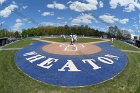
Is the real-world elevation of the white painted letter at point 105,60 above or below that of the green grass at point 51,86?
→ above

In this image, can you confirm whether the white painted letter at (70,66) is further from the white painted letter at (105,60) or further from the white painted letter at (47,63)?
the white painted letter at (105,60)

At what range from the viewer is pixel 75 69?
1511 inches

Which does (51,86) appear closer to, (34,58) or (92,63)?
(92,63)

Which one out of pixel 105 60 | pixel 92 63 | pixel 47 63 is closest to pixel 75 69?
pixel 92 63

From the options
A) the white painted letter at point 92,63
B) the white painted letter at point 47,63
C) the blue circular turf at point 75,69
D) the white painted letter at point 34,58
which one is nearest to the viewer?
the blue circular turf at point 75,69

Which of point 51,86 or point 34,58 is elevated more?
point 34,58

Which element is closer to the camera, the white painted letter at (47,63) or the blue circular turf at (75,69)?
the blue circular turf at (75,69)

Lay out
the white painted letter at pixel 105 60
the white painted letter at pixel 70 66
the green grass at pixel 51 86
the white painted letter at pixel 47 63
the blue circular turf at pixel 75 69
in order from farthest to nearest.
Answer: the white painted letter at pixel 105 60
the white painted letter at pixel 47 63
the white painted letter at pixel 70 66
the blue circular turf at pixel 75 69
the green grass at pixel 51 86

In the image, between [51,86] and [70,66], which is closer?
[51,86]

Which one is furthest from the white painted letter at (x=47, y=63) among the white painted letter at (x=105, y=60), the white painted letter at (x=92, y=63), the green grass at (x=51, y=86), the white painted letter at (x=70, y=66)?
the white painted letter at (x=105, y=60)

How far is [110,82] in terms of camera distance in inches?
1377

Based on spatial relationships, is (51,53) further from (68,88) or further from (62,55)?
(68,88)

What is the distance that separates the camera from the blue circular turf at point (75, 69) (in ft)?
114

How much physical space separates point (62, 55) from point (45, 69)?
28.0 feet
